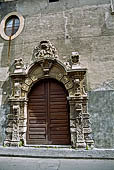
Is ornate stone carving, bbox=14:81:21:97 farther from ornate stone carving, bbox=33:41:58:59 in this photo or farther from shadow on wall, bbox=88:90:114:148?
shadow on wall, bbox=88:90:114:148

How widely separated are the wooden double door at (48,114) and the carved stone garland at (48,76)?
0.23 meters

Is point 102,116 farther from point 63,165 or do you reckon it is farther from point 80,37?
point 80,37

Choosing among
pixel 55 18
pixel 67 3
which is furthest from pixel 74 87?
pixel 67 3

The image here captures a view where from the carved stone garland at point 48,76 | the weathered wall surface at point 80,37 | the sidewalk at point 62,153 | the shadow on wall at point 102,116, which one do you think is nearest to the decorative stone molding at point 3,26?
the weathered wall surface at point 80,37

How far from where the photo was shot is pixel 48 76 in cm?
619

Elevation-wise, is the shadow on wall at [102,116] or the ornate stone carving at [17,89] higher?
the ornate stone carving at [17,89]

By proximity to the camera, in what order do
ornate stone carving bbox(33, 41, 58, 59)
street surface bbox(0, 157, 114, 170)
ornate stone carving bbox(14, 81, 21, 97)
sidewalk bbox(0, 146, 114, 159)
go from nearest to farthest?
1. street surface bbox(0, 157, 114, 170)
2. sidewalk bbox(0, 146, 114, 159)
3. ornate stone carving bbox(14, 81, 21, 97)
4. ornate stone carving bbox(33, 41, 58, 59)

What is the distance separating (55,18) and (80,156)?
5.24 m

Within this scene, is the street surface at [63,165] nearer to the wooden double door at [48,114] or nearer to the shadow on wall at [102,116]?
the shadow on wall at [102,116]

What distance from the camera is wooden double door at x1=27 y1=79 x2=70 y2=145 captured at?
5791 mm

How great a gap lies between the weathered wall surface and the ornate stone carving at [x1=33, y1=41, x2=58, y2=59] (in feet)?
0.67

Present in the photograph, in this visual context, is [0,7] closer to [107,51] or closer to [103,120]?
[107,51]

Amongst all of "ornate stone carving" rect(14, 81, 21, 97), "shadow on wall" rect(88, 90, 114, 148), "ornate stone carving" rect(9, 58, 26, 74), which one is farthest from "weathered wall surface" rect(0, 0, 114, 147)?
"ornate stone carving" rect(14, 81, 21, 97)

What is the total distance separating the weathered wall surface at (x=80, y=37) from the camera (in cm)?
571
